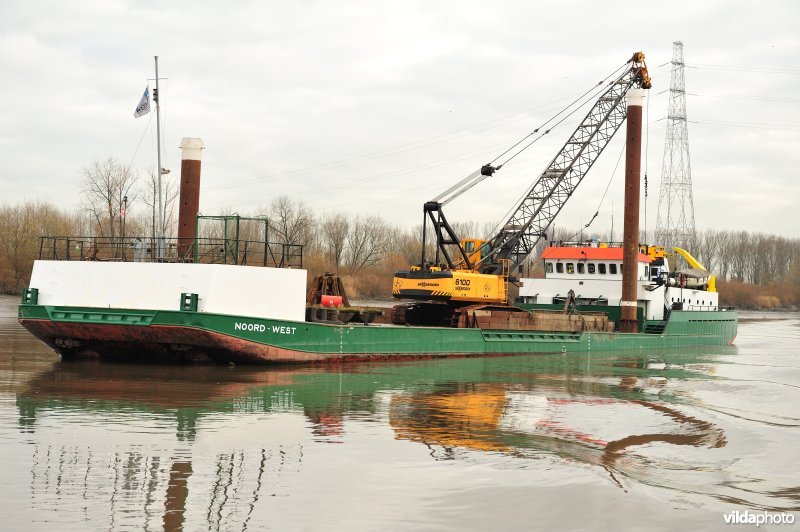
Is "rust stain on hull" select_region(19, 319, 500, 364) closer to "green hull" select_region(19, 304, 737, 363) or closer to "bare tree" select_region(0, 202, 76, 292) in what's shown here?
"green hull" select_region(19, 304, 737, 363)

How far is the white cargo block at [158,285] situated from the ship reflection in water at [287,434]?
1.60 meters

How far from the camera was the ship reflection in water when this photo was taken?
858 centimetres

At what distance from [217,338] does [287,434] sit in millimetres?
8308

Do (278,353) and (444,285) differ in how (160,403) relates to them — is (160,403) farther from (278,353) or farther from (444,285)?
(444,285)

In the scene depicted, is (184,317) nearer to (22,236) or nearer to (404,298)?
(404,298)

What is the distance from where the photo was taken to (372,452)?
437 inches

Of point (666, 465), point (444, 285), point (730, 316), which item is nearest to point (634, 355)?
point (444, 285)

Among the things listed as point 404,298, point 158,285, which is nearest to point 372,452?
point 158,285

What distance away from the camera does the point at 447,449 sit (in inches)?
448

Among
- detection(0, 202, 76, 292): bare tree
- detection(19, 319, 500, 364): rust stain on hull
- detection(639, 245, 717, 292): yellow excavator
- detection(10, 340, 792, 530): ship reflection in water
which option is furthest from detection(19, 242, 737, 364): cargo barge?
detection(0, 202, 76, 292): bare tree

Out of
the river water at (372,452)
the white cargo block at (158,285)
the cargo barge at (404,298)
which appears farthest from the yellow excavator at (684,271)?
the white cargo block at (158,285)

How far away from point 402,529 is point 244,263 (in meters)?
14.2

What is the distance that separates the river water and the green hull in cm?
72

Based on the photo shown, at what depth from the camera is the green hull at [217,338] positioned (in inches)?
778
